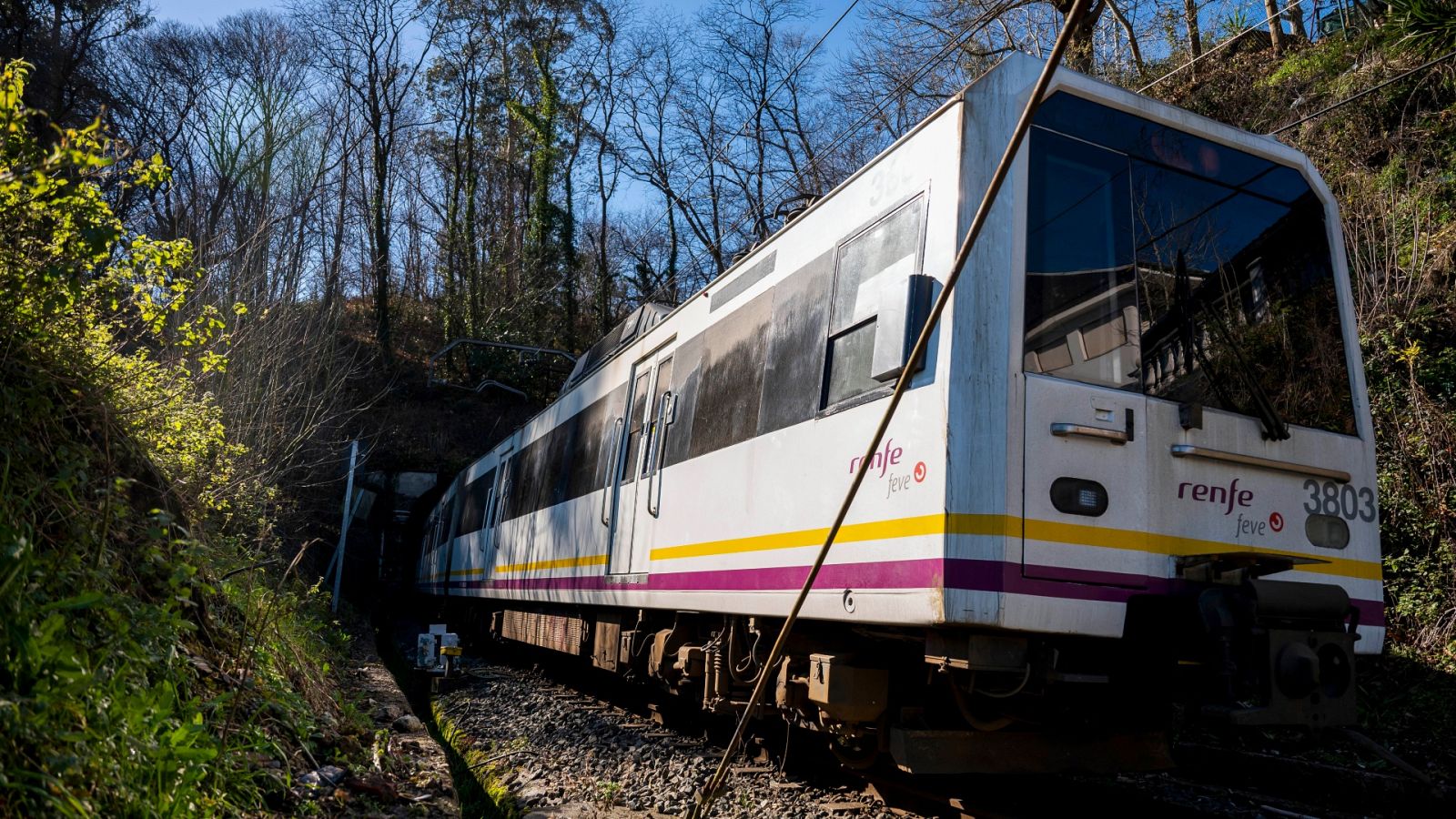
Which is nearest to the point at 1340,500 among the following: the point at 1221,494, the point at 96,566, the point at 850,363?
the point at 1221,494

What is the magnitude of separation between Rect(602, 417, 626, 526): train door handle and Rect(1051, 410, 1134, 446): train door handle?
4.57m

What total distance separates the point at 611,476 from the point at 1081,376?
4741mm

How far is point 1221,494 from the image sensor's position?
4.23 metres

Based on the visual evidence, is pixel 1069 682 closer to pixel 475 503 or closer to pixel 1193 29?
pixel 475 503

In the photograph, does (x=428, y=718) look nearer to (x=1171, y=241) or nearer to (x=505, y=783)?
(x=505, y=783)

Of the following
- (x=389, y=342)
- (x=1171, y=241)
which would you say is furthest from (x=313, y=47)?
(x=1171, y=241)

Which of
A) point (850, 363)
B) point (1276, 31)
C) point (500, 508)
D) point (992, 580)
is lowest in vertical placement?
point (992, 580)

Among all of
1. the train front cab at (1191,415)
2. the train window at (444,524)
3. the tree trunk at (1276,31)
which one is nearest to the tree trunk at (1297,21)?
the tree trunk at (1276,31)

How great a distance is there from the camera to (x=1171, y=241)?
4387mm

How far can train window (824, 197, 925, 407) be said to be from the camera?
4422 mm

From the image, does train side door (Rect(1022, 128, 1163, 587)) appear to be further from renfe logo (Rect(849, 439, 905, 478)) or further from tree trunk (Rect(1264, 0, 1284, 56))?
tree trunk (Rect(1264, 0, 1284, 56))

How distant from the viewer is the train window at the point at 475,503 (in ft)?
→ 48.7

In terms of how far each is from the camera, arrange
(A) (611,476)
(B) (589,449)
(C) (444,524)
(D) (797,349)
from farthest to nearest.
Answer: (C) (444,524)
(B) (589,449)
(A) (611,476)
(D) (797,349)

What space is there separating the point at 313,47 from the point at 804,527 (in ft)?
95.1
